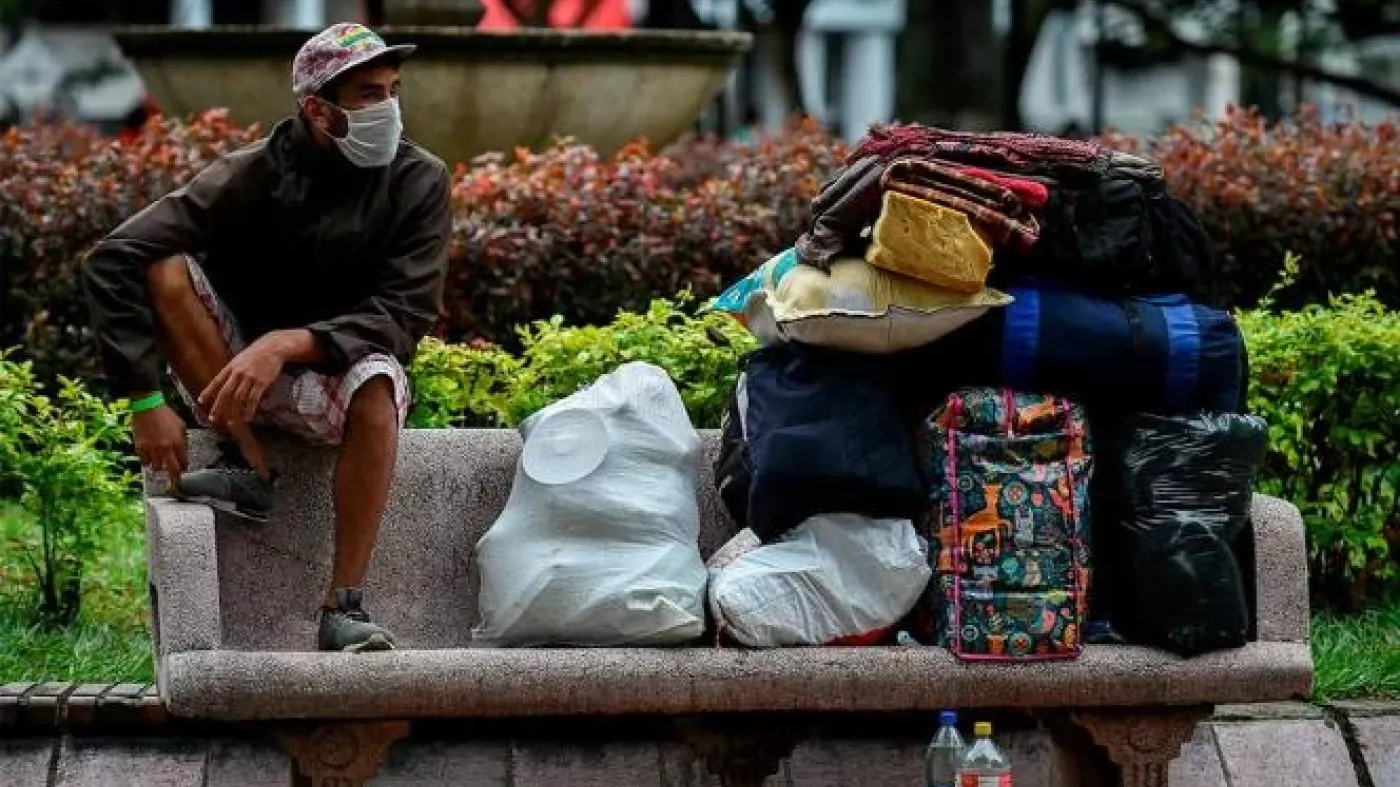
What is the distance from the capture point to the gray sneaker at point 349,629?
5918mm

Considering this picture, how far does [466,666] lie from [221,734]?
1120mm

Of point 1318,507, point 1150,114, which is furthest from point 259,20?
point 1318,507

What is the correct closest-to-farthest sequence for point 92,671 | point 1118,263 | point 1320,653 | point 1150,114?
point 1118,263 < point 92,671 < point 1320,653 < point 1150,114

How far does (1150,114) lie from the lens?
53.9 metres

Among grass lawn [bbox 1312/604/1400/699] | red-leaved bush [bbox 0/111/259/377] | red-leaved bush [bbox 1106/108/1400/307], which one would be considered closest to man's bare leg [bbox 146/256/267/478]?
red-leaved bush [bbox 0/111/259/377]

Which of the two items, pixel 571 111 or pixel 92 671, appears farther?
pixel 571 111

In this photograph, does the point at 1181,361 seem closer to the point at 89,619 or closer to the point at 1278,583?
the point at 1278,583

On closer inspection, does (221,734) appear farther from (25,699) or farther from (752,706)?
(752,706)

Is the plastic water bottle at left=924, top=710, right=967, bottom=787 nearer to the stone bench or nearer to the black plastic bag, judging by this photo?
the stone bench

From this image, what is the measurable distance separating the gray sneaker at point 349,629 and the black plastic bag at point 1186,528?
1650 millimetres

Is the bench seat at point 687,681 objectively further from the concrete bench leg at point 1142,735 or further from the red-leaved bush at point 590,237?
the red-leaved bush at point 590,237

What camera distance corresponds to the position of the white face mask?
244 inches

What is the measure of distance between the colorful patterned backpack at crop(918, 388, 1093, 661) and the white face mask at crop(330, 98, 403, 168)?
1373 millimetres

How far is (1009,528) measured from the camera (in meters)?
6.04
